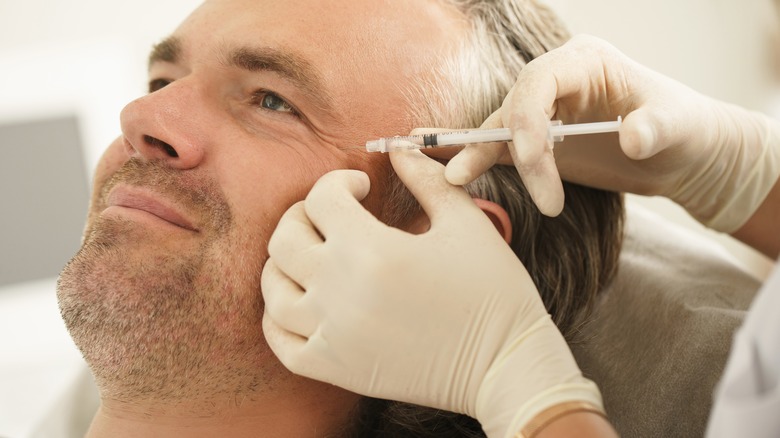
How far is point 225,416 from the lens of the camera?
124cm

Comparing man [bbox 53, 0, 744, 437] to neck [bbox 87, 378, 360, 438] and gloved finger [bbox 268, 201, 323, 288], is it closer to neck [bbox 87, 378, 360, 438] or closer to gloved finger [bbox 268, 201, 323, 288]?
neck [bbox 87, 378, 360, 438]

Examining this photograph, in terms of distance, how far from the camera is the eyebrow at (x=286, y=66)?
120 cm

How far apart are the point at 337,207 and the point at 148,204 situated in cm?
36

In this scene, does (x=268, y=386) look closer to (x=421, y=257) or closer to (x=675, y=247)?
(x=421, y=257)

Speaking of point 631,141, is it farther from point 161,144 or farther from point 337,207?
point 161,144

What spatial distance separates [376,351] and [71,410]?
1212mm

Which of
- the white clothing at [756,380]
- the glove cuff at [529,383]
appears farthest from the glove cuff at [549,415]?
the white clothing at [756,380]

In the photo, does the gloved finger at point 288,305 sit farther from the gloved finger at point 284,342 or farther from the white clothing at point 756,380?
the white clothing at point 756,380

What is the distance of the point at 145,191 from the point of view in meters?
1.17

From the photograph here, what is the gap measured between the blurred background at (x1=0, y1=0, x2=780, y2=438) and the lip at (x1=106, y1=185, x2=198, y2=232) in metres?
1.41

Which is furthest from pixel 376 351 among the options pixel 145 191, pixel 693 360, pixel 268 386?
pixel 693 360

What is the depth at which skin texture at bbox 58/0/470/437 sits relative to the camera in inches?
44.7

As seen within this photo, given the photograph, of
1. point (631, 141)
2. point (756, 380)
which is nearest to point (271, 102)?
point (631, 141)

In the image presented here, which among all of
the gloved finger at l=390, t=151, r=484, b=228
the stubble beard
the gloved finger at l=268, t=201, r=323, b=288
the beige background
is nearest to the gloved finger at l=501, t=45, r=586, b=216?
the gloved finger at l=390, t=151, r=484, b=228
